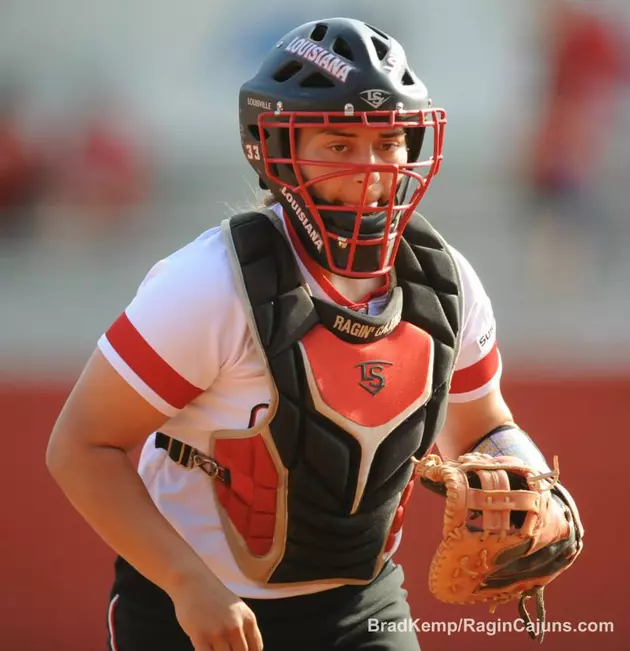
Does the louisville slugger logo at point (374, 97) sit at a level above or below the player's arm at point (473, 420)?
above

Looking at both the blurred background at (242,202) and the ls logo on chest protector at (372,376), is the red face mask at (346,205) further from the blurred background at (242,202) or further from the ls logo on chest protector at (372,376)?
the blurred background at (242,202)

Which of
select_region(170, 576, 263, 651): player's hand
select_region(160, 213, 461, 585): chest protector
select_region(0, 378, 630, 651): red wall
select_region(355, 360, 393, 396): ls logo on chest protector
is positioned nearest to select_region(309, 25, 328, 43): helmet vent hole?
select_region(160, 213, 461, 585): chest protector

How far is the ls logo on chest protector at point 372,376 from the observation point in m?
2.42

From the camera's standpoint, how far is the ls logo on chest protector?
2.42 m

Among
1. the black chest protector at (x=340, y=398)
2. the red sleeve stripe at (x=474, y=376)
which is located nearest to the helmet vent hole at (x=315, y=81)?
the black chest protector at (x=340, y=398)

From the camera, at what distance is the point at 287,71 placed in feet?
8.36

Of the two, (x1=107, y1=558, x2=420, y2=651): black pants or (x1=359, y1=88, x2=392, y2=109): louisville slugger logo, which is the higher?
(x1=359, y1=88, x2=392, y2=109): louisville slugger logo

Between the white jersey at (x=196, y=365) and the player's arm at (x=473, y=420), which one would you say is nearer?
the white jersey at (x=196, y=365)

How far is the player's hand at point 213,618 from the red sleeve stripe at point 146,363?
0.35 m

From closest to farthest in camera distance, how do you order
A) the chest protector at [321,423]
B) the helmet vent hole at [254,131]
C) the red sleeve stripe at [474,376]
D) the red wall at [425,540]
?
the chest protector at [321,423]
the helmet vent hole at [254,131]
the red sleeve stripe at [474,376]
the red wall at [425,540]

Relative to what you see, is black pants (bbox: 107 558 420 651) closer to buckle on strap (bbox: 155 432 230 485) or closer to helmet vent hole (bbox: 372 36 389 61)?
buckle on strap (bbox: 155 432 230 485)

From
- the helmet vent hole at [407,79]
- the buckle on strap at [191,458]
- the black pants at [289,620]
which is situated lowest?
the black pants at [289,620]

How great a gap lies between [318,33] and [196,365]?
2.47ft

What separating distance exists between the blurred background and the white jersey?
204 cm
